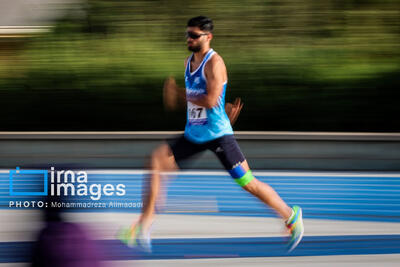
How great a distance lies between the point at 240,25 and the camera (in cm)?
1266

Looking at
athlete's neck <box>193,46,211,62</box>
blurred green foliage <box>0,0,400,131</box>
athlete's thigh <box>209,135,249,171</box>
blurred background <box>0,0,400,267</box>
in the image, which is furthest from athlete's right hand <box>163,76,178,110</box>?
blurred green foliage <box>0,0,400,131</box>

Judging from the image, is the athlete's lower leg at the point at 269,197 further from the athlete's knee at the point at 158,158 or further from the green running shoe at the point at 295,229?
the athlete's knee at the point at 158,158

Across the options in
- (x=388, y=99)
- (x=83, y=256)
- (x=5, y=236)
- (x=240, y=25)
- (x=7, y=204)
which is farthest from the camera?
(x=240, y=25)

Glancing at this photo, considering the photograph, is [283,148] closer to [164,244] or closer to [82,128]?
[82,128]

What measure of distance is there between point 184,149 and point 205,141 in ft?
0.61

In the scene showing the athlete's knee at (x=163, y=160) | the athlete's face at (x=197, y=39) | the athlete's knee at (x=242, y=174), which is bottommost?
the athlete's knee at (x=242, y=174)

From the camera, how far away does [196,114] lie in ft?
20.0

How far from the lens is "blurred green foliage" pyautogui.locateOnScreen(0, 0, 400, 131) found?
38.9ft

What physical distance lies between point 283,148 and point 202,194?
2.57 metres

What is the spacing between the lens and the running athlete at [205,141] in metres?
5.92

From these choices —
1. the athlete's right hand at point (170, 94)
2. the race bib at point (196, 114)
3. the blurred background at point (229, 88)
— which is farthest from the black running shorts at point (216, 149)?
the blurred background at point (229, 88)

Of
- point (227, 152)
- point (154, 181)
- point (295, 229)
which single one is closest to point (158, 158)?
point (154, 181)

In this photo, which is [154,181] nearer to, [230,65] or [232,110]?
[232,110]

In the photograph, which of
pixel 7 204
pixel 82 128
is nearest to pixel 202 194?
pixel 7 204
